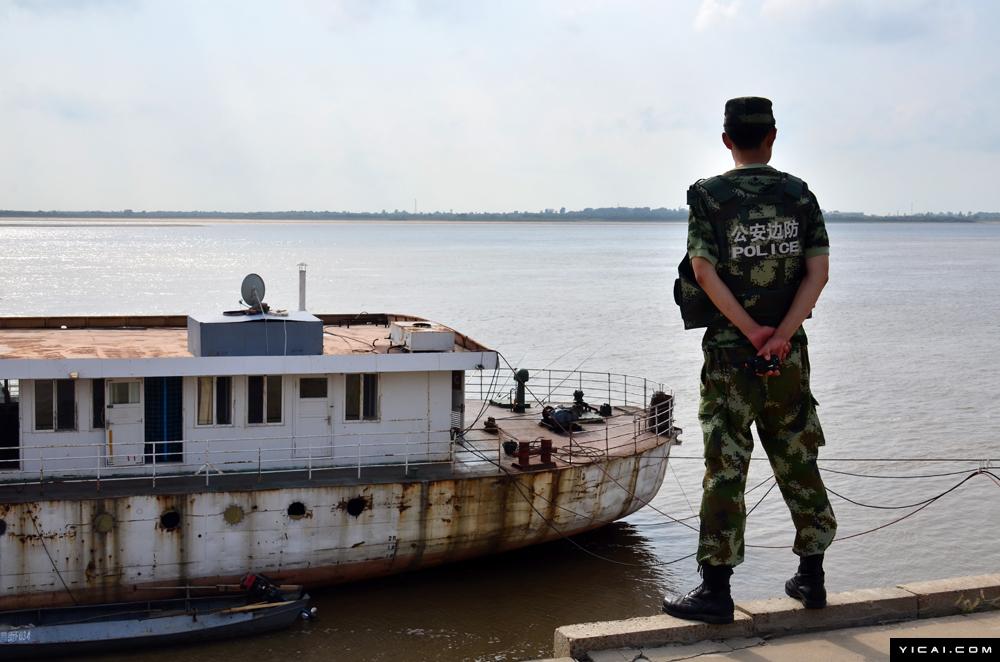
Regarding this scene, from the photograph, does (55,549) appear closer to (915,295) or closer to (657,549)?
(657,549)

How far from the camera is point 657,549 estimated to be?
23.7 m

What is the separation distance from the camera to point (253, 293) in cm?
1989

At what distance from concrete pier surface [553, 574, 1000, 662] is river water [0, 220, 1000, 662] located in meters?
11.8

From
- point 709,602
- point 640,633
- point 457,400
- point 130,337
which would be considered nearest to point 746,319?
point 709,602

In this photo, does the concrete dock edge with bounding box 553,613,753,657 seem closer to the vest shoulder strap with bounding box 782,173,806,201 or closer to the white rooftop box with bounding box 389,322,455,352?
the vest shoulder strap with bounding box 782,173,806,201

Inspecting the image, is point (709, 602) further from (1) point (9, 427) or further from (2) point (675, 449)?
(2) point (675, 449)

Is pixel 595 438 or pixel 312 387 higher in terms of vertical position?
pixel 312 387

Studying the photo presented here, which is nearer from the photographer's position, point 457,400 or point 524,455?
point 524,455

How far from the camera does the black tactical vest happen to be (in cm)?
689

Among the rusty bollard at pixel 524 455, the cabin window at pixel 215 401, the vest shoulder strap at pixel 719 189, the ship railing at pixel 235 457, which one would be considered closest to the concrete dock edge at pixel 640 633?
the vest shoulder strap at pixel 719 189

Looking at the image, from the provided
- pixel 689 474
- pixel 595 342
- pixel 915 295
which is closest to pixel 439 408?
pixel 689 474

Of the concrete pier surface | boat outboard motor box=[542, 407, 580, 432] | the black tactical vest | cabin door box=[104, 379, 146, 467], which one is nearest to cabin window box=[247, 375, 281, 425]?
cabin door box=[104, 379, 146, 467]

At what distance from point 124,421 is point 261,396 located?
2.27 m

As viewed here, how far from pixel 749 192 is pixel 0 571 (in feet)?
47.4
